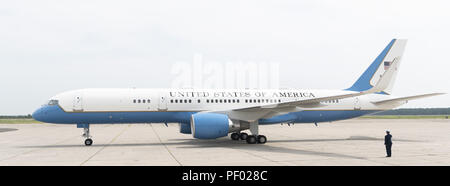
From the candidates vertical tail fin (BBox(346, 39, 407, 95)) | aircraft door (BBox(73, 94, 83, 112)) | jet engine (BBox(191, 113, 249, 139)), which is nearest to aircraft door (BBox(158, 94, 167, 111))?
jet engine (BBox(191, 113, 249, 139))

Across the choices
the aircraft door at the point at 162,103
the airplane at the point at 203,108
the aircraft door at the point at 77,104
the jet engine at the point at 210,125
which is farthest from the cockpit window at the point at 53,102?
the jet engine at the point at 210,125

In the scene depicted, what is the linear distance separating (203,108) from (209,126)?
10.3 ft

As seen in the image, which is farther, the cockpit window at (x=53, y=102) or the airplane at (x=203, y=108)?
the cockpit window at (x=53, y=102)

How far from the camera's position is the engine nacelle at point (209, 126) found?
56.2 feet

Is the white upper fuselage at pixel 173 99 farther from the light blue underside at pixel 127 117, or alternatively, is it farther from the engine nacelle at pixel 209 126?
the engine nacelle at pixel 209 126

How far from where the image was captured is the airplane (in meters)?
17.6

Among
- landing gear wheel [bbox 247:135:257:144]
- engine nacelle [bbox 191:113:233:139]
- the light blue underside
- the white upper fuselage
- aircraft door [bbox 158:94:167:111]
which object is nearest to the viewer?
engine nacelle [bbox 191:113:233:139]

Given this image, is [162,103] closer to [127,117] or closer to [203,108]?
[127,117]

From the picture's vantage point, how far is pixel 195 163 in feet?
38.4

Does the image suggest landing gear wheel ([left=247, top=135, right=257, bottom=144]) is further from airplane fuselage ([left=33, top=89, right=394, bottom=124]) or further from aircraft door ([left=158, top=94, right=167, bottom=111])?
aircraft door ([left=158, top=94, right=167, bottom=111])

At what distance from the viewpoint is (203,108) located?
20172 millimetres
